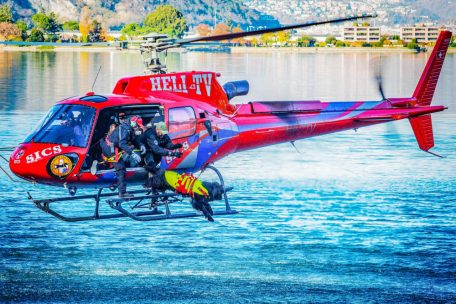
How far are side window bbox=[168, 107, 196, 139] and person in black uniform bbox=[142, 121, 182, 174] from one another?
173mm

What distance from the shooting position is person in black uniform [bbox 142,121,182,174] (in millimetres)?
17594

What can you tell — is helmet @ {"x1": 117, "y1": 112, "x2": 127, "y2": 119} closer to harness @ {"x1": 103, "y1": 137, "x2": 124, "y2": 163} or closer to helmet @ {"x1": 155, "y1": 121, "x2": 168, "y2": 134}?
harness @ {"x1": 103, "y1": 137, "x2": 124, "y2": 163}

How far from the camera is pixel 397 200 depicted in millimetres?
22562

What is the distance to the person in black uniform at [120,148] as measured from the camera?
1719 cm

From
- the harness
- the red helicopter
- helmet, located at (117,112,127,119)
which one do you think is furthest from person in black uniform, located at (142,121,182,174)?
the harness

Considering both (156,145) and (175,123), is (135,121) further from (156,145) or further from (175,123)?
(175,123)

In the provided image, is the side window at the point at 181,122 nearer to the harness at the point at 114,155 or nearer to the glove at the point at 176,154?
the glove at the point at 176,154

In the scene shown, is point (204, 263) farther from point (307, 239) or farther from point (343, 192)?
point (343, 192)

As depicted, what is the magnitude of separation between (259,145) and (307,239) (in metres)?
3.00

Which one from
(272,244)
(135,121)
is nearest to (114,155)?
(135,121)

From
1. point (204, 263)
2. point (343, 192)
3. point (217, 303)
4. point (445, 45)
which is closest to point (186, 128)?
point (204, 263)

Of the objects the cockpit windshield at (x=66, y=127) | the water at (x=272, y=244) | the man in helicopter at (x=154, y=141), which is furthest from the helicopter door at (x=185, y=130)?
the cockpit windshield at (x=66, y=127)

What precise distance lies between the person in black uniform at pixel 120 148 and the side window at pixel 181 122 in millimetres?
962

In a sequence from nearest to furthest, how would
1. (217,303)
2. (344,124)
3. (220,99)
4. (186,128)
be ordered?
1. (217,303)
2. (186,128)
3. (220,99)
4. (344,124)
